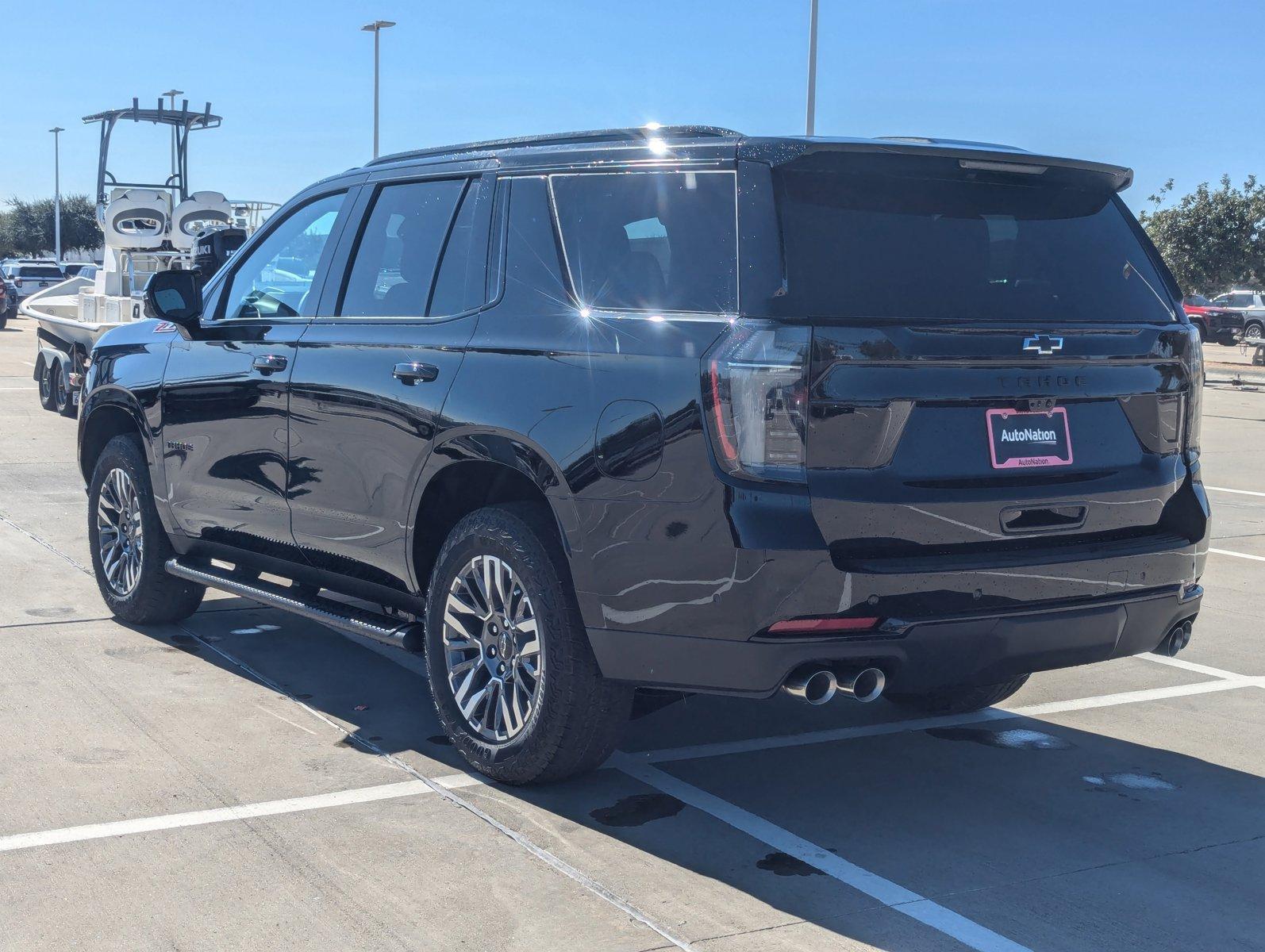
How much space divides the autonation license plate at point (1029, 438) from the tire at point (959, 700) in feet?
5.48

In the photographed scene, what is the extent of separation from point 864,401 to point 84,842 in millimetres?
2510

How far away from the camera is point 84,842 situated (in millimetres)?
4172

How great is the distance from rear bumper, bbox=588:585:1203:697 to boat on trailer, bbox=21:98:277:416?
1084cm

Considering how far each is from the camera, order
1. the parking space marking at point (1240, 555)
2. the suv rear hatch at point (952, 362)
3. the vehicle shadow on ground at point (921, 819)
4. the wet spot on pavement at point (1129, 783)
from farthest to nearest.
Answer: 1. the parking space marking at point (1240, 555)
2. the wet spot on pavement at point (1129, 783)
3. the suv rear hatch at point (952, 362)
4. the vehicle shadow on ground at point (921, 819)

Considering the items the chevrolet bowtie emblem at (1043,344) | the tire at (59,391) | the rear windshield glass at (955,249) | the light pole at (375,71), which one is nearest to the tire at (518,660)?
the rear windshield glass at (955,249)

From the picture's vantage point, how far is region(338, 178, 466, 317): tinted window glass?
17.0 ft

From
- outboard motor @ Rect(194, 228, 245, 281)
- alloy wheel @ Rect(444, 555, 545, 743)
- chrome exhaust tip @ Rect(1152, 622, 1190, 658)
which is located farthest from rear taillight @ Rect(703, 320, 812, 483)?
outboard motor @ Rect(194, 228, 245, 281)

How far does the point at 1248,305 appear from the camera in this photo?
46.7 meters

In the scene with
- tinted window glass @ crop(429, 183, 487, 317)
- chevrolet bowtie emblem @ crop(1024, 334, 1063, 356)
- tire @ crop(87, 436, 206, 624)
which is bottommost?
tire @ crop(87, 436, 206, 624)

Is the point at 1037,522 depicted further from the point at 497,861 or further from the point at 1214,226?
the point at 1214,226

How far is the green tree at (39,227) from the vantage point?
9844 cm

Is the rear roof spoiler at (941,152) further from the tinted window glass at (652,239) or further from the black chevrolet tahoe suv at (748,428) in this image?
the tinted window glass at (652,239)

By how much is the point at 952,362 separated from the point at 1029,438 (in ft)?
1.14

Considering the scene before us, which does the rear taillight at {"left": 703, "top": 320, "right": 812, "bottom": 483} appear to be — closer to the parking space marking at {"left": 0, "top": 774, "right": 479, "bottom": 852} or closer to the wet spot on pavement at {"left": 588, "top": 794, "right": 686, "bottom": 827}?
the wet spot on pavement at {"left": 588, "top": 794, "right": 686, "bottom": 827}
